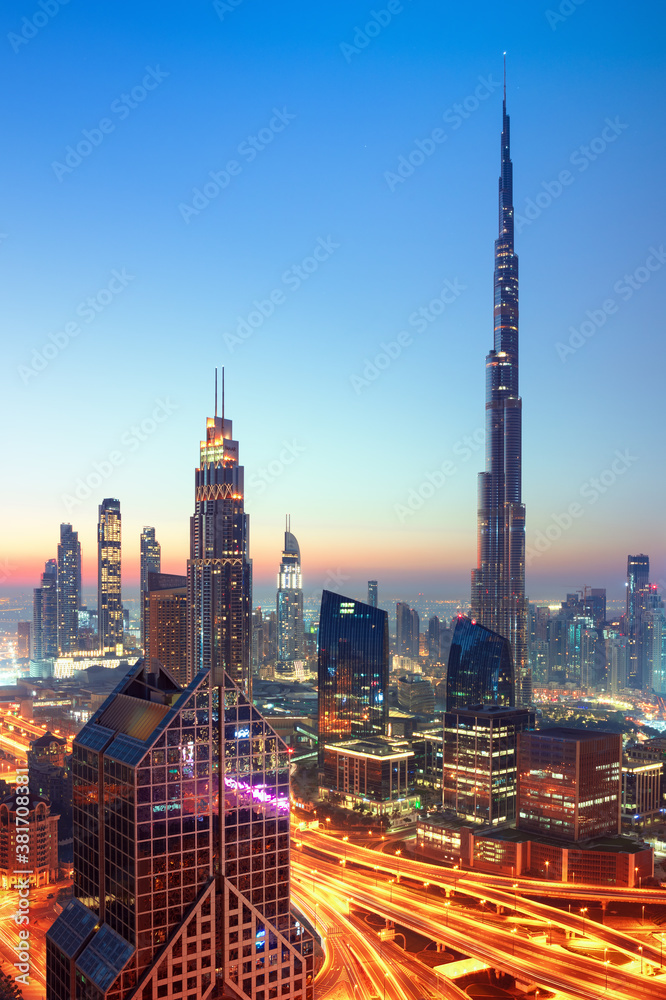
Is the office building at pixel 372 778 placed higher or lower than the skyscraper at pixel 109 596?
lower

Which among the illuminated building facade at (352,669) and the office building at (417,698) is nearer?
the illuminated building facade at (352,669)

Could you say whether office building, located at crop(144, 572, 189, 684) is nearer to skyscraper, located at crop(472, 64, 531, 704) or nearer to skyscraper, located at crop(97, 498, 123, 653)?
skyscraper, located at crop(97, 498, 123, 653)

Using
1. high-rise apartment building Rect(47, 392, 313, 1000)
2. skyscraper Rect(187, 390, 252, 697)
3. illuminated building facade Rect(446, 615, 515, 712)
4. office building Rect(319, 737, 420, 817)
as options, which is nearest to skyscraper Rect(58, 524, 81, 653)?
skyscraper Rect(187, 390, 252, 697)

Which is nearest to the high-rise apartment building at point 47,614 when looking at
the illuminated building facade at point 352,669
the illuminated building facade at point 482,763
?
the illuminated building facade at point 352,669

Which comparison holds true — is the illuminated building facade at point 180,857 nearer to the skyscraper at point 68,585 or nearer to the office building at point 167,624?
the office building at point 167,624

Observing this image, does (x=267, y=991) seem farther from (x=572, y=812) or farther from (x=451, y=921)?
(x=572, y=812)
